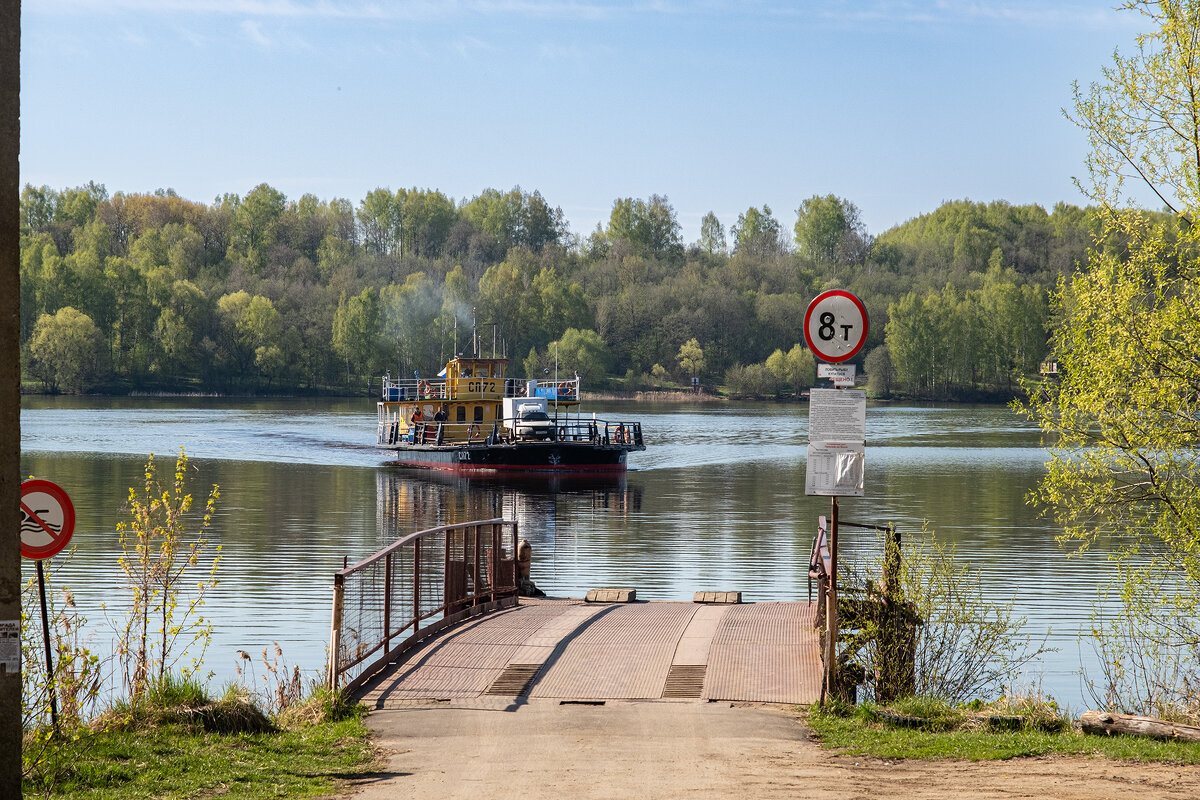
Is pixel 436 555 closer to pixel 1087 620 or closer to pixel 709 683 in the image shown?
pixel 1087 620

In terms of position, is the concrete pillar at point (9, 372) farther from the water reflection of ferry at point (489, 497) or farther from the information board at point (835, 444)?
the water reflection of ferry at point (489, 497)

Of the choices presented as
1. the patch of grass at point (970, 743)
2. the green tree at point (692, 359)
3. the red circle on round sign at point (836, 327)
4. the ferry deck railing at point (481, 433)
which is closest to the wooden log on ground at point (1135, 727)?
the patch of grass at point (970, 743)

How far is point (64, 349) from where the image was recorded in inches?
4496

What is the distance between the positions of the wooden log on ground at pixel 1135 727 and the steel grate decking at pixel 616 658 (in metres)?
2.11

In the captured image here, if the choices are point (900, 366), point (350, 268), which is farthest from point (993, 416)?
point (350, 268)

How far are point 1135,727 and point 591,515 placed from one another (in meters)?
27.4

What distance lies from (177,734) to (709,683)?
13.9 ft

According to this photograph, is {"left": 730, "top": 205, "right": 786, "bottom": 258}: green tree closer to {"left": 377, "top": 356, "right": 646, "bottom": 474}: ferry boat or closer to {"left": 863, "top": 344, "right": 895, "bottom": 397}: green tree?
{"left": 863, "top": 344, "right": 895, "bottom": 397}: green tree

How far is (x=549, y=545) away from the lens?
96.5 ft

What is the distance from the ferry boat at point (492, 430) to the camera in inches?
1937

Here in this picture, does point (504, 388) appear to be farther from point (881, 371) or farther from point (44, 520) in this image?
point (881, 371)

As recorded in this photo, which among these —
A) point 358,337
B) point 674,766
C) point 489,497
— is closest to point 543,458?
point 489,497

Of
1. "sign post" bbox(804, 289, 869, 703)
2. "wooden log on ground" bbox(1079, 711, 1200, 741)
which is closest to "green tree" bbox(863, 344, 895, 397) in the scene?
"sign post" bbox(804, 289, 869, 703)

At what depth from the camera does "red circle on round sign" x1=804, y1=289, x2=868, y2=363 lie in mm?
9969
